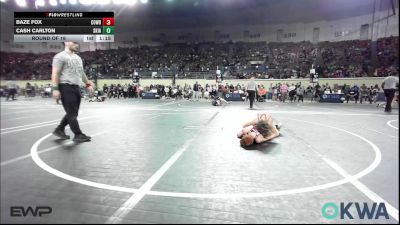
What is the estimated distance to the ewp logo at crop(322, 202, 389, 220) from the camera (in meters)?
2.20

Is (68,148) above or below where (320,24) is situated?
below

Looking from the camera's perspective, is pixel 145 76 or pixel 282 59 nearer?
pixel 145 76

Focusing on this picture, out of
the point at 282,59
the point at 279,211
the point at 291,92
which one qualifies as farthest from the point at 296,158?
the point at 282,59

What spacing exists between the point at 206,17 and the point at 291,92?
11.0 meters

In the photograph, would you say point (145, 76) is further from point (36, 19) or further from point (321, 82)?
point (36, 19)

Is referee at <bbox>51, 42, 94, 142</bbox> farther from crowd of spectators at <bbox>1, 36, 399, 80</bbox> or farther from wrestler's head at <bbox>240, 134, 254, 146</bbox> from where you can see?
crowd of spectators at <bbox>1, 36, 399, 80</bbox>

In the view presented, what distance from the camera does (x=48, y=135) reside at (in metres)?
5.50

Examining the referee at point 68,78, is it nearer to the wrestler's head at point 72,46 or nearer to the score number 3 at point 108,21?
the wrestler's head at point 72,46

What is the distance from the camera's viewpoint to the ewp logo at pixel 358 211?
2204mm
